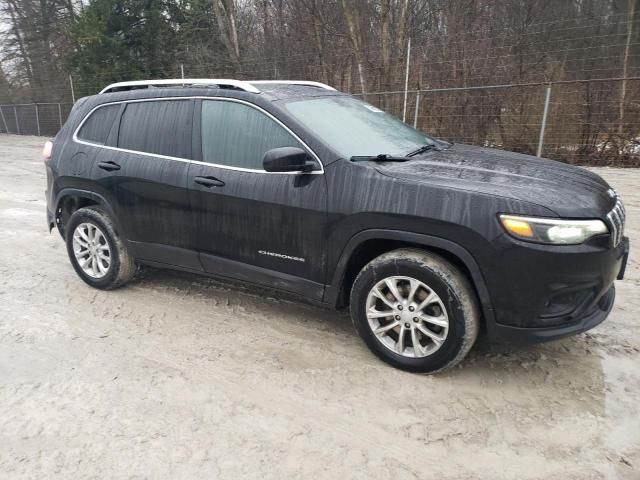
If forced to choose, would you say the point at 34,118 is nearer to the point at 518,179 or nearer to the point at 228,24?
the point at 228,24

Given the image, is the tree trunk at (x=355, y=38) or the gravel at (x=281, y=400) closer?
the gravel at (x=281, y=400)

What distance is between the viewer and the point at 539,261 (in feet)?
8.71

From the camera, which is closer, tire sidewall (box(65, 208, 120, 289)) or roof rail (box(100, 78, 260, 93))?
roof rail (box(100, 78, 260, 93))

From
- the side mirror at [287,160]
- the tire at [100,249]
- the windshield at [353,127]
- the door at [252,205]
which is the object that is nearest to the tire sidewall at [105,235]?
the tire at [100,249]

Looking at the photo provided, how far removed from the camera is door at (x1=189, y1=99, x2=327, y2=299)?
331 centimetres

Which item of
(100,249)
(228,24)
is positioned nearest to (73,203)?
(100,249)

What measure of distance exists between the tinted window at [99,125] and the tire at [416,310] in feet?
8.90

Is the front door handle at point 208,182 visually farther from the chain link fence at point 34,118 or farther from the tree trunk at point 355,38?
the chain link fence at point 34,118

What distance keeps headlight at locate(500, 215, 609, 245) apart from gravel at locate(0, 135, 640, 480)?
94cm

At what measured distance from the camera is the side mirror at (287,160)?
10.4ft

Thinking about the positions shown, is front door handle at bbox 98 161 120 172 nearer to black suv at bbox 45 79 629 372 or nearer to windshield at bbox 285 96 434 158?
black suv at bbox 45 79 629 372

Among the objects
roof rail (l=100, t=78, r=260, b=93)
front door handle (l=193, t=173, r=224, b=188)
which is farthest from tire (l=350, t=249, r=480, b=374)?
roof rail (l=100, t=78, r=260, b=93)

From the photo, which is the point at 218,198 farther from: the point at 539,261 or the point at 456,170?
the point at 539,261

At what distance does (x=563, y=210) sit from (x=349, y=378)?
1.59 m
